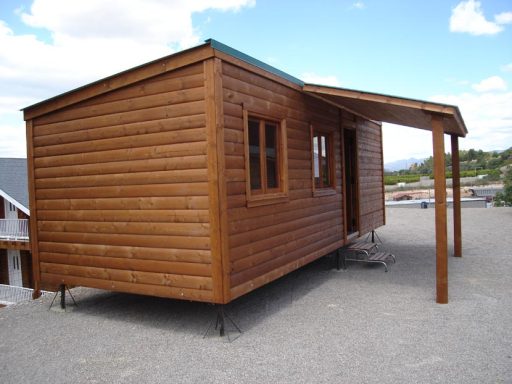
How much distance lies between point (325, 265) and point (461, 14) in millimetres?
12083

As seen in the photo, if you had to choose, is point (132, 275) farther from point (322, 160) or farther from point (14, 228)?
point (14, 228)

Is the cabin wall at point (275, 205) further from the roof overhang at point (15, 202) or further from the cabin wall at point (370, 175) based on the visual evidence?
the roof overhang at point (15, 202)

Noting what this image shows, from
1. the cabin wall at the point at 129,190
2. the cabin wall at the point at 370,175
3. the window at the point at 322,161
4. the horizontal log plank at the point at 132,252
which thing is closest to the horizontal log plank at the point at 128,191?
the cabin wall at the point at 129,190

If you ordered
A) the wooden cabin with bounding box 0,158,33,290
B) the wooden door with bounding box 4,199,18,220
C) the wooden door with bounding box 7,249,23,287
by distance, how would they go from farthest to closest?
the wooden door with bounding box 4,199,18,220, the wooden door with bounding box 7,249,23,287, the wooden cabin with bounding box 0,158,33,290

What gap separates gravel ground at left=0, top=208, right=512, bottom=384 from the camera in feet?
12.1

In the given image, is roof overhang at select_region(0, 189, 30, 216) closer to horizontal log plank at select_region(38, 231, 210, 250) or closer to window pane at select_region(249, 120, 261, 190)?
horizontal log plank at select_region(38, 231, 210, 250)

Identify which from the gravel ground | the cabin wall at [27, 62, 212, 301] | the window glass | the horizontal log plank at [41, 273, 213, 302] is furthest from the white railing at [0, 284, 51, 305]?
the window glass

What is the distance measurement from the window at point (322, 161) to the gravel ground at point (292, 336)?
1.62 meters

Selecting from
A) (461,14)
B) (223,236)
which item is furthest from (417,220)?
(223,236)

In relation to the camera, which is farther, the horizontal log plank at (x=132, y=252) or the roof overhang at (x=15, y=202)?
the roof overhang at (x=15, y=202)

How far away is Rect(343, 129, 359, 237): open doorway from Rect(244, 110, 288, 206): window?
371cm

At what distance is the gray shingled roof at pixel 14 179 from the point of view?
1727 cm

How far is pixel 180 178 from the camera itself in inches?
182

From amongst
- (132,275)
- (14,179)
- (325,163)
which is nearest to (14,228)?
(14,179)
